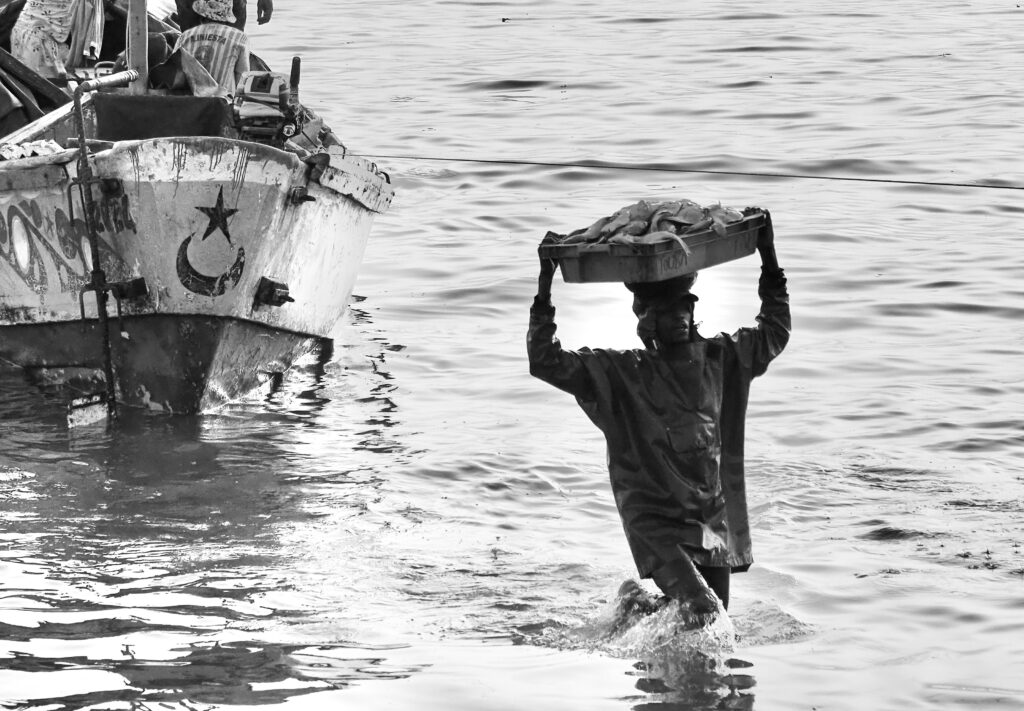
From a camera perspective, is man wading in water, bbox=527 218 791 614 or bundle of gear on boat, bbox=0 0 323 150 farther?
bundle of gear on boat, bbox=0 0 323 150

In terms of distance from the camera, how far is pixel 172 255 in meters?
9.34

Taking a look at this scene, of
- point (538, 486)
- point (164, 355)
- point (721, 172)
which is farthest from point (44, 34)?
point (538, 486)

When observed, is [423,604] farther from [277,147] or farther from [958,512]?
[277,147]

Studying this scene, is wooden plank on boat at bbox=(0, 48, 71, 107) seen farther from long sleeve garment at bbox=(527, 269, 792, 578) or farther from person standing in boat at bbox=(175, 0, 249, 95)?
long sleeve garment at bbox=(527, 269, 792, 578)

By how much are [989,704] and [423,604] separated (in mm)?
2066

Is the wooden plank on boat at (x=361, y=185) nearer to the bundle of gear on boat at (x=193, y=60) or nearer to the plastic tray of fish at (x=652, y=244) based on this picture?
the bundle of gear on boat at (x=193, y=60)

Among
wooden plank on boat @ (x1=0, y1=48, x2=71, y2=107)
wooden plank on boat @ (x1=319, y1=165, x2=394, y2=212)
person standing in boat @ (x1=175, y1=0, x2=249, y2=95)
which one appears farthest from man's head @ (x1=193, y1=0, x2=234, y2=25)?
wooden plank on boat @ (x1=319, y1=165, x2=394, y2=212)

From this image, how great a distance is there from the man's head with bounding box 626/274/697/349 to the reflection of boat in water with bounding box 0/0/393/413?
13.7 feet

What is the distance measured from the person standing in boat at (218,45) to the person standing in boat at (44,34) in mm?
1480

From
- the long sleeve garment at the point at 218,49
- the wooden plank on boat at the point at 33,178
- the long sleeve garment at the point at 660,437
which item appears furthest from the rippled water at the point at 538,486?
the long sleeve garment at the point at 218,49

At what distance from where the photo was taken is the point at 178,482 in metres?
8.21

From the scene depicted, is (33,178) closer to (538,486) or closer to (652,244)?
(538,486)

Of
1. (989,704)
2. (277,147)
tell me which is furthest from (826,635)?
(277,147)

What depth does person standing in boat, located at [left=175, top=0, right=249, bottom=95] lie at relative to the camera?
10.8 m
